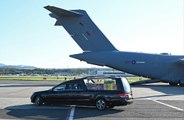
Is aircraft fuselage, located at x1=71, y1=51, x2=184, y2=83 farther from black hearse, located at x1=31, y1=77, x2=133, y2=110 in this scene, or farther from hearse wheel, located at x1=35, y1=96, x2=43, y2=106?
black hearse, located at x1=31, y1=77, x2=133, y2=110

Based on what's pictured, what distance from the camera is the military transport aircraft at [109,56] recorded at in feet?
134

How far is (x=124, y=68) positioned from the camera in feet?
138

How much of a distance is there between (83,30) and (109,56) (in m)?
4.11

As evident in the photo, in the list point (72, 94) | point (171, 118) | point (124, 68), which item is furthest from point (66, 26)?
point (171, 118)

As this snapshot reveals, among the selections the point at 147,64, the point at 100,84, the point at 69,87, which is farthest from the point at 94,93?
the point at 147,64

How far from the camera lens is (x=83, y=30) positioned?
41.1 meters

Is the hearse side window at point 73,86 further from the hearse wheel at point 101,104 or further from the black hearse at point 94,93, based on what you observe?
the hearse wheel at point 101,104

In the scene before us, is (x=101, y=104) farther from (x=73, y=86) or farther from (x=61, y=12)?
(x=61, y=12)

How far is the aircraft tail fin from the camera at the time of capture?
40.5 meters

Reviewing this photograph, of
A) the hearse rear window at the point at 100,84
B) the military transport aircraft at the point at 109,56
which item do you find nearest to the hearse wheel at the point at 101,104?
the hearse rear window at the point at 100,84

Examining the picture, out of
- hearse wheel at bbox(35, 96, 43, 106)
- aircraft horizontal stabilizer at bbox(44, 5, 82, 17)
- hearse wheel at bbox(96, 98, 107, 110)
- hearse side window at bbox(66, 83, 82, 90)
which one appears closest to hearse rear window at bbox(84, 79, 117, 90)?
hearse side window at bbox(66, 83, 82, 90)

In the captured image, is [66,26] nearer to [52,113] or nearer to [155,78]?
[155,78]

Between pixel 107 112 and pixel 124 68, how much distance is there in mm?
26118

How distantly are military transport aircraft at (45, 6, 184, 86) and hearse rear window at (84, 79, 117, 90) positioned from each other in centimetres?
2203
